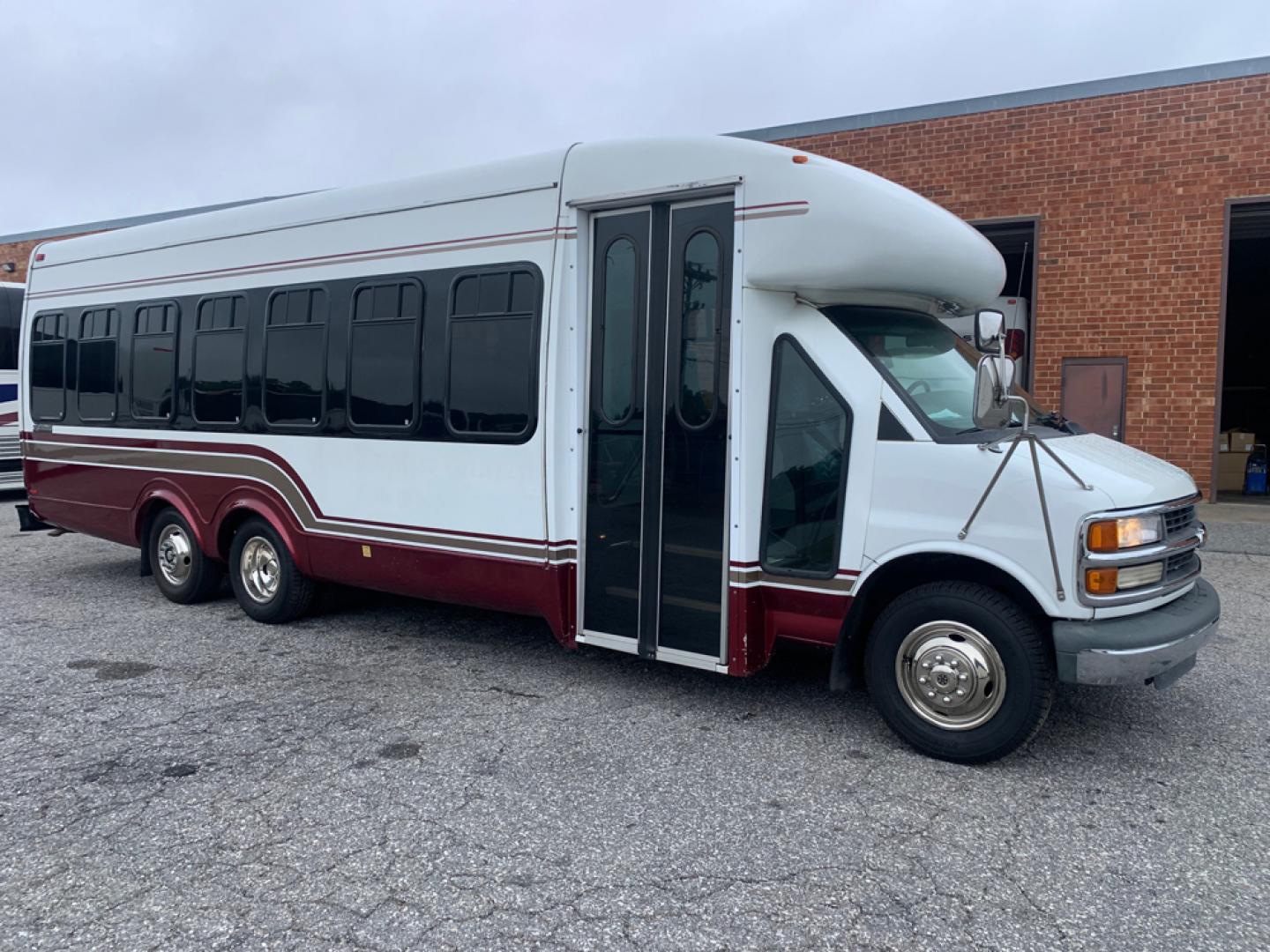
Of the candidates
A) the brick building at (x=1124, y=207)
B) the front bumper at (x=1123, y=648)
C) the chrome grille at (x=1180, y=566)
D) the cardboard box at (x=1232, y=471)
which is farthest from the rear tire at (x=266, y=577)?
the cardboard box at (x=1232, y=471)

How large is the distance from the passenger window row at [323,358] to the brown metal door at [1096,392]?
8760 millimetres

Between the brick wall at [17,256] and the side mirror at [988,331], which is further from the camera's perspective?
the brick wall at [17,256]

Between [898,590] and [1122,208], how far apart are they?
29.8ft

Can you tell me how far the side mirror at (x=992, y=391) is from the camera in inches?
161

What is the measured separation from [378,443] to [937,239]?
3.55 m

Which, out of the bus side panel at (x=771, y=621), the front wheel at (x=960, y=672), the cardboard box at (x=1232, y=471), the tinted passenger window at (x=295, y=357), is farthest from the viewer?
the cardboard box at (x=1232, y=471)

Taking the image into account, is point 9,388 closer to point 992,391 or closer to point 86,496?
point 86,496

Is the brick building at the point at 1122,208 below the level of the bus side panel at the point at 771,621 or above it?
above

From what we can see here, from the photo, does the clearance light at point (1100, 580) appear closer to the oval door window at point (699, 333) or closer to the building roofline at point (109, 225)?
the oval door window at point (699, 333)

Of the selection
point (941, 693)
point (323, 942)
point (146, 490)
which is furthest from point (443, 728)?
point (146, 490)

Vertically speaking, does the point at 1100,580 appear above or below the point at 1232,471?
below

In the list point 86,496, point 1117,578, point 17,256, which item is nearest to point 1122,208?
point 1117,578

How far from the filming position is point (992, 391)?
163 inches

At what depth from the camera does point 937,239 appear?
15.7 feet
